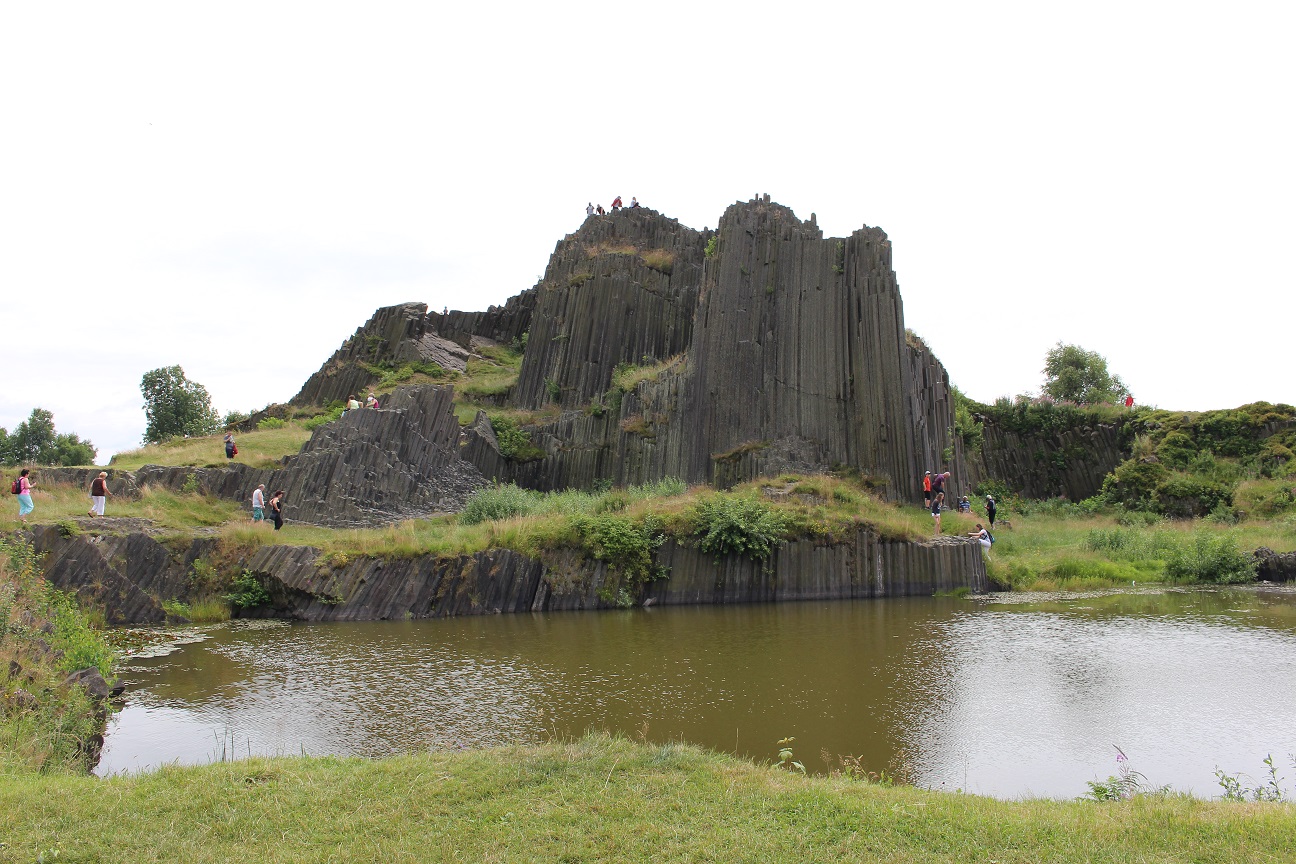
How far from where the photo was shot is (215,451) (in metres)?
29.4

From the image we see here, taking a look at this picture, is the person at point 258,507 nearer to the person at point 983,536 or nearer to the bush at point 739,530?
the bush at point 739,530

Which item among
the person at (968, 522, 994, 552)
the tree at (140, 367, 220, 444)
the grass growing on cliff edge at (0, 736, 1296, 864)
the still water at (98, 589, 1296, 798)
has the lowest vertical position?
the still water at (98, 589, 1296, 798)

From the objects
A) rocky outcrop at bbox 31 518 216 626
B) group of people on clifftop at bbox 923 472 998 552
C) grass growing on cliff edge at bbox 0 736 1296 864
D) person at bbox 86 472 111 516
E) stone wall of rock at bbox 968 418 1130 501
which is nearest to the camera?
grass growing on cliff edge at bbox 0 736 1296 864

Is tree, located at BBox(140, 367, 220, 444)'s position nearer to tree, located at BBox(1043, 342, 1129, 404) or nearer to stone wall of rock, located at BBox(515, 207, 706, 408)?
stone wall of rock, located at BBox(515, 207, 706, 408)

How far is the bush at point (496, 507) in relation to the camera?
25264 mm

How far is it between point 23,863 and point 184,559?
1636 centimetres

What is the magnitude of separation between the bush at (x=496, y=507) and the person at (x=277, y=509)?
186 inches

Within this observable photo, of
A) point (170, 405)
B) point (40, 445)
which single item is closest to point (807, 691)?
point (170, 405)

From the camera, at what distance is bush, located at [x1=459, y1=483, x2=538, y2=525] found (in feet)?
82.9

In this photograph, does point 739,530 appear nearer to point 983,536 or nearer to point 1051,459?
point 983,536

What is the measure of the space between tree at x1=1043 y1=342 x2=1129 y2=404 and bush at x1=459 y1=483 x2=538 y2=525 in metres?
38.2

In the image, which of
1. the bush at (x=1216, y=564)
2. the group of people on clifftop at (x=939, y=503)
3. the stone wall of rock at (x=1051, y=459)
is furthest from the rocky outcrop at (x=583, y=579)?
the stone wall of rock at (x=1051, y=459)

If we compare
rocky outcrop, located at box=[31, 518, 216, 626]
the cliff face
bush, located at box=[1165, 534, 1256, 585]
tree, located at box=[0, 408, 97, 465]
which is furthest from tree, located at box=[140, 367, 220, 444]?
bush, located at box=[1165, 534, 1256, 585]

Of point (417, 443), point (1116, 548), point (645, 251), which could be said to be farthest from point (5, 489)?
point (1116, 548)
